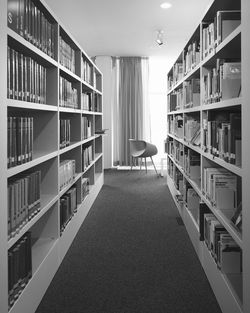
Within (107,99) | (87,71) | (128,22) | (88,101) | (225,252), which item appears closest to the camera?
(225,252)

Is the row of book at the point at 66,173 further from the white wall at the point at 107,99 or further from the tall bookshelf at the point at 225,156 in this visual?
the white wall at the point at 107,99

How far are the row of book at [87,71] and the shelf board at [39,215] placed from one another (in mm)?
2005

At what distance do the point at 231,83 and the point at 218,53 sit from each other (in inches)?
11.5

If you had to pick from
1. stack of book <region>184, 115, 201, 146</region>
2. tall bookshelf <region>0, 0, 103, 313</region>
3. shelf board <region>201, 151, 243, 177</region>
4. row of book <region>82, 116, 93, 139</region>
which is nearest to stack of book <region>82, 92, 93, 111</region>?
row of book <region>82, 116, 93, 139</region>

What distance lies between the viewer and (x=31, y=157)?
2080 mm

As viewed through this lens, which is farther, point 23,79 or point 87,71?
point 87,71

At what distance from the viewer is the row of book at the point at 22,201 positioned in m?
1.75

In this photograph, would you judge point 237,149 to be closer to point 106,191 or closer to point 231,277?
point 231,277

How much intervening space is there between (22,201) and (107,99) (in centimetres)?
664

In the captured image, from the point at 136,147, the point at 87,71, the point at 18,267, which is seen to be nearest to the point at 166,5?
the point at 87,71

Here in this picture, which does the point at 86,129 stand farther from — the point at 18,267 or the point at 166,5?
the point at 18,267

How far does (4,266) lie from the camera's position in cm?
153

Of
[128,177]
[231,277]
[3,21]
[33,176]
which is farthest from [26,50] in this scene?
[128,177]

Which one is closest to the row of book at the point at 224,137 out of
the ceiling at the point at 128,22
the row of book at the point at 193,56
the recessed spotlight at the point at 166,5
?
the row of book at the point at 193,56
